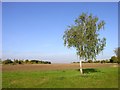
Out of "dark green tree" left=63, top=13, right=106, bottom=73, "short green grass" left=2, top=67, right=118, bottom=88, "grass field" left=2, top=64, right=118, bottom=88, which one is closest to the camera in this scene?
"short green grass" left=2, top=67, right=118, bottom=88

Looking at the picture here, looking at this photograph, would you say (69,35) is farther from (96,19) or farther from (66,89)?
(66,89)

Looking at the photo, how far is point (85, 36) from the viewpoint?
55938mm

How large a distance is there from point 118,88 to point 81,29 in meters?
29.3

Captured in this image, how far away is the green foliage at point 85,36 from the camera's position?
56094mm

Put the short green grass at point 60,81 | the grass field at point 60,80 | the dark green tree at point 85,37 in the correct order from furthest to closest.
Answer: the dark green tree at point 85,37, the grass field at point 60,80, the short green grass at point 60,81

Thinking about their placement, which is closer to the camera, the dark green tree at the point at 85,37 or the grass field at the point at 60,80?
the grass field at the point at 60,80

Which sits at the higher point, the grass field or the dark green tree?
the dark green tree

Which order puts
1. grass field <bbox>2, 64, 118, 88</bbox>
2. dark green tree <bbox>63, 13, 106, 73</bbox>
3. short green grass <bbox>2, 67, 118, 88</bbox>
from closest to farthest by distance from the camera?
short green grass <bbox>2, 67, 118, 88</bbox>, grass field <bbox>2, 64, 118, 88</bbox>, dark green tree <bbox>63, 13, 106, 73</bbox>

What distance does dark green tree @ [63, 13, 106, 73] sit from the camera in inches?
2208

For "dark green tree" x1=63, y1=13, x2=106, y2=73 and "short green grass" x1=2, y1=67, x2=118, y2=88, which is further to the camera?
"dark green tree" x1=63, y1=13, x2=106, y2=73

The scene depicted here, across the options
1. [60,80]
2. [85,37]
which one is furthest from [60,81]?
[85,37]

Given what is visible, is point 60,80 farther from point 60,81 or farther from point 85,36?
point 85,36

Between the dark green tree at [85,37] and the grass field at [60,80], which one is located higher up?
the dark green tree at [85,37]

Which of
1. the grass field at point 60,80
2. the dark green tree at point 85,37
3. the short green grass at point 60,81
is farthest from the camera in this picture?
the dark green tree at point 85,37
